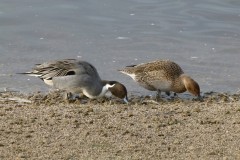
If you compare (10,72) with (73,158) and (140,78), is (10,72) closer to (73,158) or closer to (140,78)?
(140,78)

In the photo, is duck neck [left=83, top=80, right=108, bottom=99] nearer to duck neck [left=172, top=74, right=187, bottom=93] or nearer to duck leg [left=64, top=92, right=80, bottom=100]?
duck leg [left=64, top=92, right=80, bottom=100]

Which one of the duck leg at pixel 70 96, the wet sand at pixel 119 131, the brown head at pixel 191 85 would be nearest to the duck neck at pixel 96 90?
the duck leg at pixel 70 96

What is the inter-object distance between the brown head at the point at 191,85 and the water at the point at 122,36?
37cm

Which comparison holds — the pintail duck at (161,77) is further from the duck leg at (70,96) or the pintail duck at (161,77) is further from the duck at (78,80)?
the duck leg at (70,96)

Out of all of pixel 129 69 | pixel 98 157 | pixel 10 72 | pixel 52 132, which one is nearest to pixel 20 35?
pixel 10 72

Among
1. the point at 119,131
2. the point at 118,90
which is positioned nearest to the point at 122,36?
the point at 118,90

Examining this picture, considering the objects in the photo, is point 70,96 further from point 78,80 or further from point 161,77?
point 161,77

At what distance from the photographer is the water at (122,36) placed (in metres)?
10.4

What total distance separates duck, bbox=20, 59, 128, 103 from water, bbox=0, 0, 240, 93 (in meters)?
0.48

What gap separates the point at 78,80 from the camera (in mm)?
9148

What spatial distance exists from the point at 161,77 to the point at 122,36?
8.05 feet

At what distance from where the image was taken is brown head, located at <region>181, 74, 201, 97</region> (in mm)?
9359

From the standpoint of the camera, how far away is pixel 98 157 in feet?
20.1

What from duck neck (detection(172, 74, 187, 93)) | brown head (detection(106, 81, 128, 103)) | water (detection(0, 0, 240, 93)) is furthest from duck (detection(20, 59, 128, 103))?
duck neck (detection(172, 74, 187, 93))
